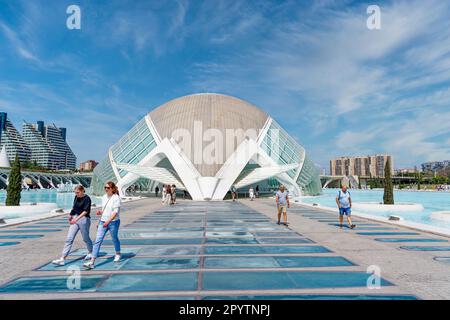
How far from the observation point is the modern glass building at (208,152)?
28.0 m

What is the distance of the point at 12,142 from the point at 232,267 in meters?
165

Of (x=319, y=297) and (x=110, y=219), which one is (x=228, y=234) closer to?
(x=110, y=219)

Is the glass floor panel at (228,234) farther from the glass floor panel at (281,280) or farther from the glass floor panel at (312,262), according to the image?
the glass floor panel at (281,280)

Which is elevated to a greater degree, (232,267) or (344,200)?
(344,200)

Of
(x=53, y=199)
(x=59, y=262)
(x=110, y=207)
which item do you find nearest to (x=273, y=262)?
(x=110, y=207)

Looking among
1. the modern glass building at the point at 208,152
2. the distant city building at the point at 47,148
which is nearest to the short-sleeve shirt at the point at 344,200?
the modern glass building at the point at 208,152

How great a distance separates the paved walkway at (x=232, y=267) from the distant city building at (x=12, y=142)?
151 m

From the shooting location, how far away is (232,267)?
5535 mm
